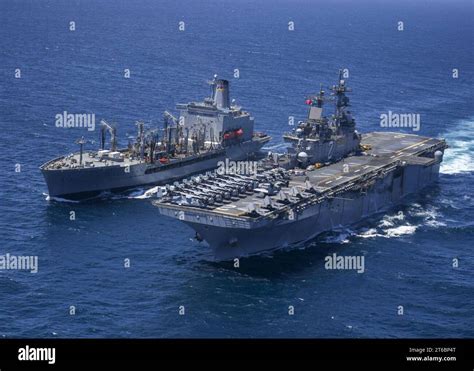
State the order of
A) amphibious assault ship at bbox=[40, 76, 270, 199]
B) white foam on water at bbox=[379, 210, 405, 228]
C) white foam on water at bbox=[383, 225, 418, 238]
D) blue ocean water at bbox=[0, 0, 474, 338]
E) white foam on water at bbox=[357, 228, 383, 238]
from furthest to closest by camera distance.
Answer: amphibious assault ship at bbox=[40, 76, 270, 199] < white foam on water at bbox=[379, 210, 405, 228] < white foam on water at bbox=[383, 225, 418, 238] < white foam on water at bbox=[357, 228, 383, 238] < blue ocean water at bbox=[0, 0, 474, 338]

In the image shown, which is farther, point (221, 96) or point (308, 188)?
point (221, 96)

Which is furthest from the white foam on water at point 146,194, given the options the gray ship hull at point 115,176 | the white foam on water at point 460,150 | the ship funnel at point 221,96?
the white foam on water at point 460,150

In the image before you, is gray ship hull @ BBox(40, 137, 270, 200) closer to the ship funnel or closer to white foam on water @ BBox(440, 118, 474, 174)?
the ship funnel

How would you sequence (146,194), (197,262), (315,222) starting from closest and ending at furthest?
(197,262) → (315,222) → (146,194)

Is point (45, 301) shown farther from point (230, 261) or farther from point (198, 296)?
point (230, 261)

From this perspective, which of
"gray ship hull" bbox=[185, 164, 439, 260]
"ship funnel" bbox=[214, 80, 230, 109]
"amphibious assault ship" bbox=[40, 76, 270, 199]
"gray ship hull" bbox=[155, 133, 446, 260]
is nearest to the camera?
"gray ship hull" bbox=[155, 133, 446, 260]

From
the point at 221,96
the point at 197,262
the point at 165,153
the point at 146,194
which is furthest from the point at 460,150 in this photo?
the point at 197,262

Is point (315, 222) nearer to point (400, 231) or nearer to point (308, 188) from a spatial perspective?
point (308, 188)

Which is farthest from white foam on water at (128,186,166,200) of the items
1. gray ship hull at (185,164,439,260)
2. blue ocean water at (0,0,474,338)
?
gray ship hull at (185,164,439,260)
